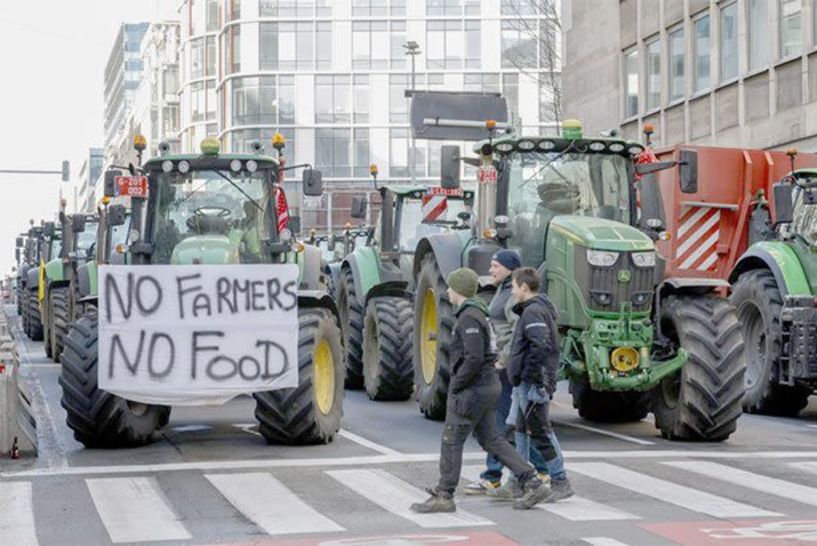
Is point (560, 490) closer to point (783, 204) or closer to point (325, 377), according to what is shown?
point (325, 377)

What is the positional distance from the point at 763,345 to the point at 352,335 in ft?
19.1

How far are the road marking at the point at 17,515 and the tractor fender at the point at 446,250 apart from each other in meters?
5.99

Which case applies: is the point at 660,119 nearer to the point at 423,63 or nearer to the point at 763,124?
the point at 763,124

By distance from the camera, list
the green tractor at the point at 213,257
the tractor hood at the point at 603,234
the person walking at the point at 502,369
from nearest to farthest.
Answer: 1. the person walking at the point at 502,369
2. the green tractor at the point at 213,257
3. the tractor hood at the point at 603,234

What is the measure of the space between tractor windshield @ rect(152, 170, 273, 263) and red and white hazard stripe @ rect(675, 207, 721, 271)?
367 inches

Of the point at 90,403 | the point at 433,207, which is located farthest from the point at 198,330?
the point at 433,207

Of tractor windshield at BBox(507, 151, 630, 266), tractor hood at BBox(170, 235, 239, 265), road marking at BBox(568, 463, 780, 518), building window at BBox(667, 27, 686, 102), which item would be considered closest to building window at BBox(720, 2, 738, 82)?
building window at BBox(667, 27, 686, 102)

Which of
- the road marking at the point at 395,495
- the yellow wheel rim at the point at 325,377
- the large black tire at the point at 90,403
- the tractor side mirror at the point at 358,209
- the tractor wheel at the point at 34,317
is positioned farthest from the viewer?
the tractor wheel at the point at 34,317

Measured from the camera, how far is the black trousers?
12.0 m

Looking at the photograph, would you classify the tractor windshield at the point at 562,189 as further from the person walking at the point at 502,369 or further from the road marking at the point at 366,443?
the person walking at the point at 502,369

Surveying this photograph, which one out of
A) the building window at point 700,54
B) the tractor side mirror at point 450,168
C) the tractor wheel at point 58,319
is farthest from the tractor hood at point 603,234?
the building window at point 700,54

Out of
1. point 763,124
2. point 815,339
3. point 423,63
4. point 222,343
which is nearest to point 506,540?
point 222,343

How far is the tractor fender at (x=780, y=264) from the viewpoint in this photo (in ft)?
64.9

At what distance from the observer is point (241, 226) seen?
56.9 ft
